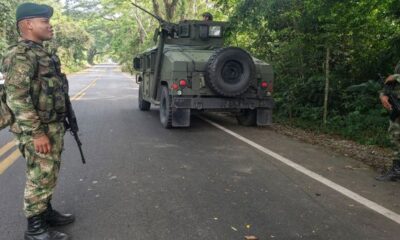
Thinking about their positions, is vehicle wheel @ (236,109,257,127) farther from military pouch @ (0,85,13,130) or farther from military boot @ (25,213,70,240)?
military pouch @ (0,85,13,130)

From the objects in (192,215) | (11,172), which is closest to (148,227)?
(192,215)

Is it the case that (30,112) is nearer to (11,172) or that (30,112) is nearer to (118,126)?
(11,172)

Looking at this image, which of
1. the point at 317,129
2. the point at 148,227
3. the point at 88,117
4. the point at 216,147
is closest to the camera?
the point at 148,227

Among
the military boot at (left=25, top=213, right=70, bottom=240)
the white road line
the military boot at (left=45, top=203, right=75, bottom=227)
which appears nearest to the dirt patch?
the white road line

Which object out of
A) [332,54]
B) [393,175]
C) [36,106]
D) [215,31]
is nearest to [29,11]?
[36,106]

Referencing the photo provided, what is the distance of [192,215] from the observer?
13.9 feet

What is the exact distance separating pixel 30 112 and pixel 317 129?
7422 mm

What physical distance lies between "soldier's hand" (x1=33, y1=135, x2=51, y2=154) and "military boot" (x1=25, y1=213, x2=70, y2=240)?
0.60 m

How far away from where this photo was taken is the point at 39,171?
352 centimetres

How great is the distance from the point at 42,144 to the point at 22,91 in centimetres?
43

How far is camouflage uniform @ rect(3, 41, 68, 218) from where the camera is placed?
3287 millimetres

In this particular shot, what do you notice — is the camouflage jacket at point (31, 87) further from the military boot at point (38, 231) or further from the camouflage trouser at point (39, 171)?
the military boot at point (38, 231)

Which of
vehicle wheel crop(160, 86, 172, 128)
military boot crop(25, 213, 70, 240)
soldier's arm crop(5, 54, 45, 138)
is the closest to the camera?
soldier's arm crop(5, 54, 45, 138)

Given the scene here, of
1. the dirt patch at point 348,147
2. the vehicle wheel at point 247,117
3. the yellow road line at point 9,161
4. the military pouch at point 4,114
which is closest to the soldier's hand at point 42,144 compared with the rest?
the military pouch at point 4,114
